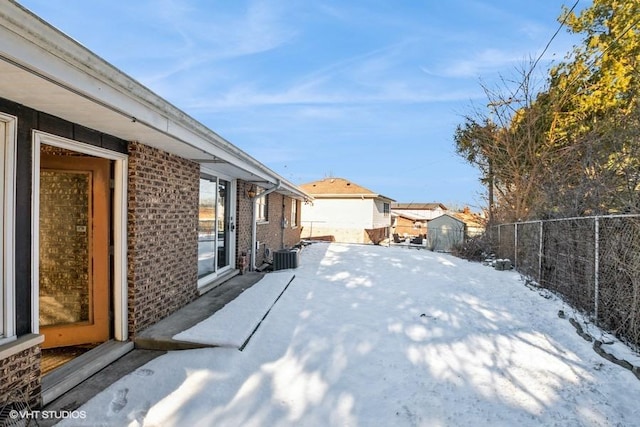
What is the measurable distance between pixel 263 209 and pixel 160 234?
6.16 metres

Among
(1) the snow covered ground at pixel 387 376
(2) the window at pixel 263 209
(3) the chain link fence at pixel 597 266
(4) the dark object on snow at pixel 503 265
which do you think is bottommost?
(1) the snow covered ground at pixel 387 376

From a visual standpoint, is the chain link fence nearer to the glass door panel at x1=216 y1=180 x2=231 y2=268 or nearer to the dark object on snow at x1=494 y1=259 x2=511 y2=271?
the dark object on snow at x1=494 y1=259 x2=511 y2=271

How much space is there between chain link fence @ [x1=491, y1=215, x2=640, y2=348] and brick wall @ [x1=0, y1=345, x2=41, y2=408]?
558 cm

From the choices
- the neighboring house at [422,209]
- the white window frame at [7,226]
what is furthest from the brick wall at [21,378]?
the neighboring house at [422,209]

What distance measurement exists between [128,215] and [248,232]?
4828 mm

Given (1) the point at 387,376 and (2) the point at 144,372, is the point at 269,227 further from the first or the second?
(1) the point at 387,376

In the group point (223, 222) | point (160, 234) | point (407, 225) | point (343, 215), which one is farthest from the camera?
point (407, 225)

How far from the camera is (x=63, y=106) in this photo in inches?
110

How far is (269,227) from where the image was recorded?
36.9 feet

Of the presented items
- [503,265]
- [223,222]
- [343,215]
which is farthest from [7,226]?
[343,215]

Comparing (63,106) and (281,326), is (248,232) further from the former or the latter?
(63,106)

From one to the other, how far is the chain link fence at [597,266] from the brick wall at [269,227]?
21.0 feet

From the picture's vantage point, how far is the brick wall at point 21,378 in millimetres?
2467

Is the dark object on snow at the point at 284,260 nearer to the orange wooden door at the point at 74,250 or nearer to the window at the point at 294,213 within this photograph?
the orange wooden door at the point at 74,250
